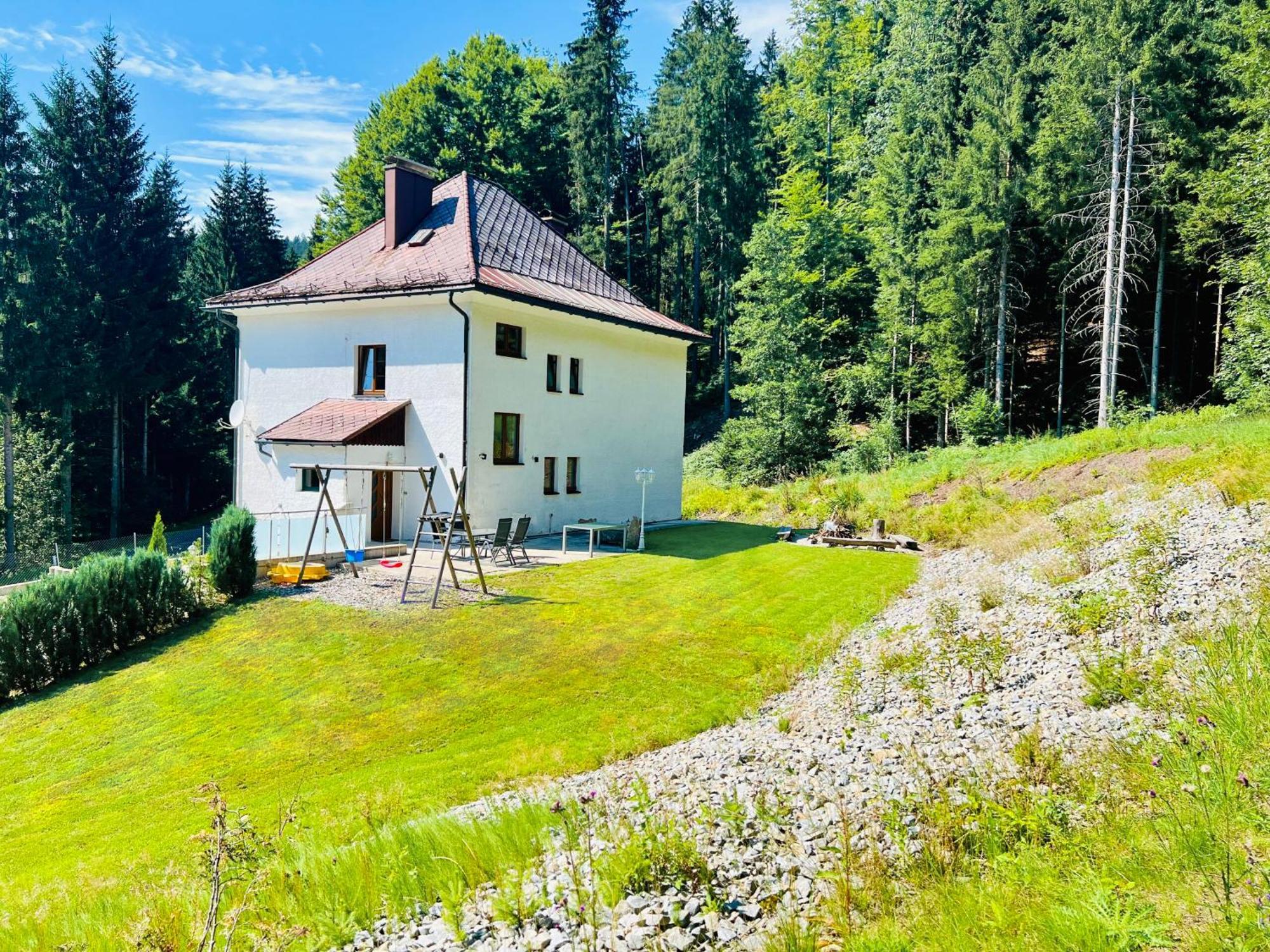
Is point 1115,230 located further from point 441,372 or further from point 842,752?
point 842,752

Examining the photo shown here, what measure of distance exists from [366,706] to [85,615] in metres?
5.71

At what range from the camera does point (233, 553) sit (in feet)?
40.8

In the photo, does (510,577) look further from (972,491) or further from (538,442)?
(972,491)

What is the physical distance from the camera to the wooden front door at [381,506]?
17219 millimetres

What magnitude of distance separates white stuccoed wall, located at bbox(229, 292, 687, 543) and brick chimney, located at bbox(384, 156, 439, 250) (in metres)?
3.00

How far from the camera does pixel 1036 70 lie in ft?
92.2

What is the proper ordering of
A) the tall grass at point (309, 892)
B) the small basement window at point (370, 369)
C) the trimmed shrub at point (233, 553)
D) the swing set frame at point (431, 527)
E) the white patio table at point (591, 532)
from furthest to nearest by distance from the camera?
the small basement window at point (370, 369) → the white patio table at point (591, 532) → the trimmed shrub at point (233, 553) → the swing set frame at point (431, 527) → the tall grass at point (309, 892)

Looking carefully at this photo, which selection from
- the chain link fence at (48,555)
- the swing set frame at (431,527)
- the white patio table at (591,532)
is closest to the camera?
the swing set frame at (431,527)

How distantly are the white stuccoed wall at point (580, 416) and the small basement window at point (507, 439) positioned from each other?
141mm

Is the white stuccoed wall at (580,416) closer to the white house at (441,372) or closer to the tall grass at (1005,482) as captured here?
the white house at (441,372)

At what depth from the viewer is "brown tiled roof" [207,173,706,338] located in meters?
17.0

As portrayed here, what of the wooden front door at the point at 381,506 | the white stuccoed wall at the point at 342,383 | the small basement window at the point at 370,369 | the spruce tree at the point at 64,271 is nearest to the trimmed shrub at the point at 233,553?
the white stuccoed wall at the point at 342,383

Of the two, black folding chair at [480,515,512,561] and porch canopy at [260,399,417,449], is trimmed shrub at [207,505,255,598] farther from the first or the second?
black folding chair at [480,515,512,561]

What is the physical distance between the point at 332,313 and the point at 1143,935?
63.6 ft
